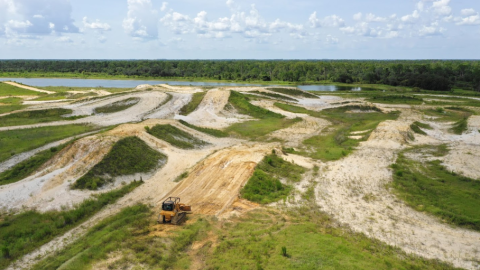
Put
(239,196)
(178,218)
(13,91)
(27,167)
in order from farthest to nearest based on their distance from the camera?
(13,91) < (27,167) < (239,196) < (178,218)

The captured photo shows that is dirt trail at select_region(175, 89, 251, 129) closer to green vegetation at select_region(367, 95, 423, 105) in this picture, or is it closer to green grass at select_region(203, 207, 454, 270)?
green grass at select_region(203, 207, 454, 270)

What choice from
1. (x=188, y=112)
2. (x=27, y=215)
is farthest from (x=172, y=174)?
(x=188, y=112)

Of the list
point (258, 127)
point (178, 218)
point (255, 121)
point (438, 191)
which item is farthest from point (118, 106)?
point (438, 191)

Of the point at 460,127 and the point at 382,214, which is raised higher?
the point at 460,127

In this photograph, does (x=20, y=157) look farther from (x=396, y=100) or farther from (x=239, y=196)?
(x=396, y=100)

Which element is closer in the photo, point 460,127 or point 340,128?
point 460,127

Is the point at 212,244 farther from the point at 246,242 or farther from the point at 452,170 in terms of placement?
the point at 452,170

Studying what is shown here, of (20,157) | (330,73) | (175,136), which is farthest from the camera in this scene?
(330,73)
